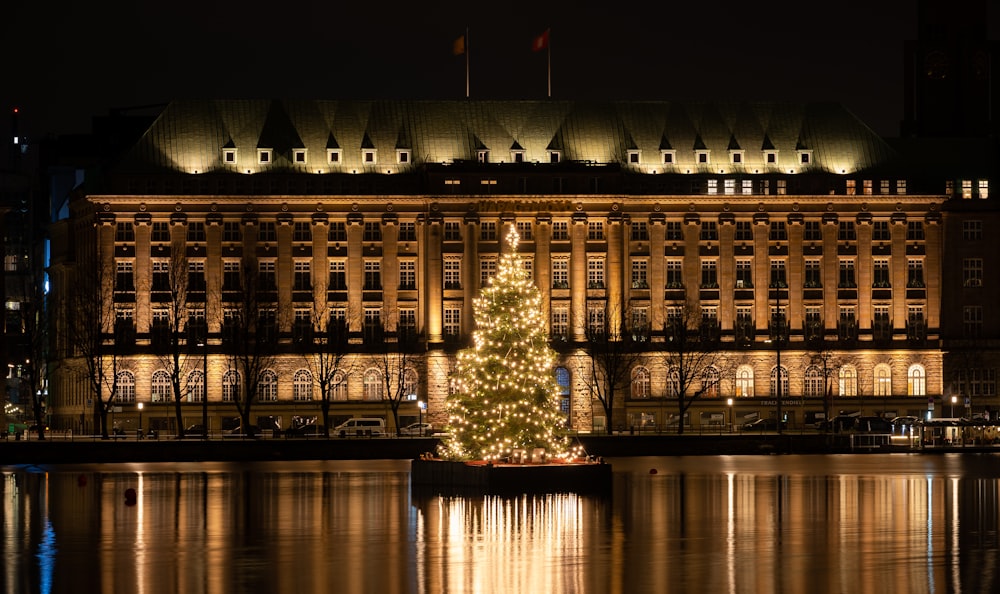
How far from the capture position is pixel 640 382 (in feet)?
626

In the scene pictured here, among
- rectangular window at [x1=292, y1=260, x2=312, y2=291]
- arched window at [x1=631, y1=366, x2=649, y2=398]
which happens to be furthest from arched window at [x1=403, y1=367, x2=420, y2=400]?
arched window at [x1=631, y1=366, x2=649, y2=398]

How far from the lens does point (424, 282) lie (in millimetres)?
191500

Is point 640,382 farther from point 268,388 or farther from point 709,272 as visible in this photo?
point 268,388

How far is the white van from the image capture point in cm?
16970

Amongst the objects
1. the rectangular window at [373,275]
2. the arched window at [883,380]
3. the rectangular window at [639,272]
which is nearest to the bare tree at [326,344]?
the rectangular window at [373,275]

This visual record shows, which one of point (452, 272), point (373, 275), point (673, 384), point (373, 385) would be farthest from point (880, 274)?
point (373, 385)

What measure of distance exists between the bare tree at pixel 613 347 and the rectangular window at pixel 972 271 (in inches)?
1213

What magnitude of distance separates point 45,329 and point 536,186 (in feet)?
155

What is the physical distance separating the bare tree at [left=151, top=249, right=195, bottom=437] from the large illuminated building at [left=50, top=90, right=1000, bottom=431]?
1.32 ft

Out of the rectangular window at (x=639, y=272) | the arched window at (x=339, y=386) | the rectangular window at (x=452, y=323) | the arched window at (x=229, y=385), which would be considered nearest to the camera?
the arched window at (x=229, y=385)

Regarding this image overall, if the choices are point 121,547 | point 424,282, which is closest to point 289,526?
point 121,547

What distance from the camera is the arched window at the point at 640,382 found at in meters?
190

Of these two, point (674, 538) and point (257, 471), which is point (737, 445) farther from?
point (674, 538)

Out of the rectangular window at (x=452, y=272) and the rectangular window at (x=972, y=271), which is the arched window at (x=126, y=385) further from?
the rectangular window at (x=972, y=271)
